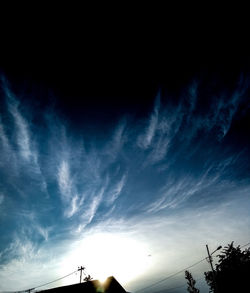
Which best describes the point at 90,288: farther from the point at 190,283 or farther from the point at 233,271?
the point at 190,283

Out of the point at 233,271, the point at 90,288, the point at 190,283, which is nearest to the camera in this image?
the point at 90,288

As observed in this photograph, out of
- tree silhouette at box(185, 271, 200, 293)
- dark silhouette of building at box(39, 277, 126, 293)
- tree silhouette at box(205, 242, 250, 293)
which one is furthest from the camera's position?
tree silhouette at box(185, 271, 200, 293)

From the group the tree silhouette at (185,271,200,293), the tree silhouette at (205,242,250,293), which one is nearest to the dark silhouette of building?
the tree silhouette at (205,242,250,293)

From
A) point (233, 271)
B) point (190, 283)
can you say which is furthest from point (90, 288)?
point (190, 283)

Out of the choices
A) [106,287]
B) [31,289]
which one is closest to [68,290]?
[106,287]

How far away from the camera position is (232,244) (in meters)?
26.6

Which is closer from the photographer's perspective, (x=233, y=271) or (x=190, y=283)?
(x=233, y=271)

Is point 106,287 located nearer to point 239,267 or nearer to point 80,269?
point 80,269

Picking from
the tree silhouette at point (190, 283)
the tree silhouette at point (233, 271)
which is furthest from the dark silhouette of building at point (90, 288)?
the tree silhouette at point (190, 283)

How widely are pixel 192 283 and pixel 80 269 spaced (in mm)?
36611

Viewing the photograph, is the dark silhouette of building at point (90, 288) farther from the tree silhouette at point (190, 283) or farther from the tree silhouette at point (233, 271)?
the tree silhouette at point (190, 283)

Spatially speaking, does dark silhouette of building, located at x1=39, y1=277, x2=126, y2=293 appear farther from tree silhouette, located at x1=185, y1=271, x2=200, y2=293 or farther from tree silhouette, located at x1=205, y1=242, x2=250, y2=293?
tree silhouette, located at x1=185, y1=271, x2=200, y2=293

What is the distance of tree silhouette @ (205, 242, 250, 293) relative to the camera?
2287 cm

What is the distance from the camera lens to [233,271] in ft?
80.1
